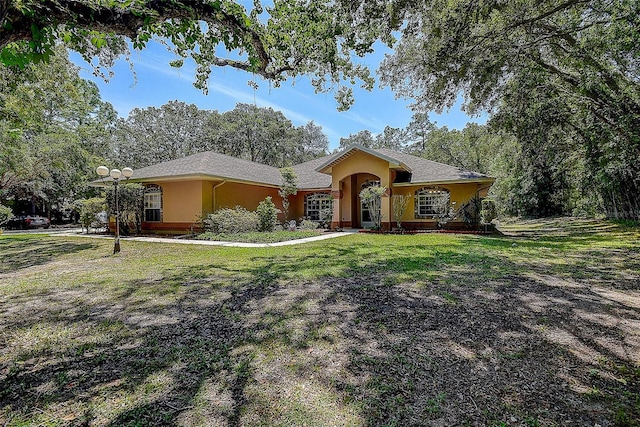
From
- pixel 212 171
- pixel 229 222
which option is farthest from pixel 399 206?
pixel 212 171

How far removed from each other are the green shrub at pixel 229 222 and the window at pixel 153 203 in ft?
13.2

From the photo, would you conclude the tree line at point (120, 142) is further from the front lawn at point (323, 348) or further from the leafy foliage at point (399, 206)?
the leafy foliage at point (399, 206)

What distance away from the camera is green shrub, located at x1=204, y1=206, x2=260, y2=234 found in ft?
47.8

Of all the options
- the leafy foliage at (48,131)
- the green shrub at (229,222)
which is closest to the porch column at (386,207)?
the green shrub at (229,222)

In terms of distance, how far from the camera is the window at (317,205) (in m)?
20.2

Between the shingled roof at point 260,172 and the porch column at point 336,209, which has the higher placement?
the shingled roof at point 260,172

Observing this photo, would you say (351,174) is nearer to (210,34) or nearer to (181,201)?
(181,201)

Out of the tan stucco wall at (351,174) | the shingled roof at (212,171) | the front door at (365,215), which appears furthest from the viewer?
the front door at (365,215)

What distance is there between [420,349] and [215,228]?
12909mm


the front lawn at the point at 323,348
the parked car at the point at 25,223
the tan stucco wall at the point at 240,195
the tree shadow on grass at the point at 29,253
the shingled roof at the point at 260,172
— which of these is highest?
Answer: the shingled roof at the point at 260,172

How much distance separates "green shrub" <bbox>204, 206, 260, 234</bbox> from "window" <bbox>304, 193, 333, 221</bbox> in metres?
5.98

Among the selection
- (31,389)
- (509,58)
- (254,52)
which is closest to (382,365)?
(31,389)

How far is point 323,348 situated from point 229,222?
11952mm

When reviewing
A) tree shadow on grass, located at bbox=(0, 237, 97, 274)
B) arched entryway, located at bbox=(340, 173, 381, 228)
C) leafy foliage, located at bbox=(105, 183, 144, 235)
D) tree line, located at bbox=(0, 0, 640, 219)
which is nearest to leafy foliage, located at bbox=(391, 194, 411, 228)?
arched entryway, located at bbox=(340, 173, 381, 228)
